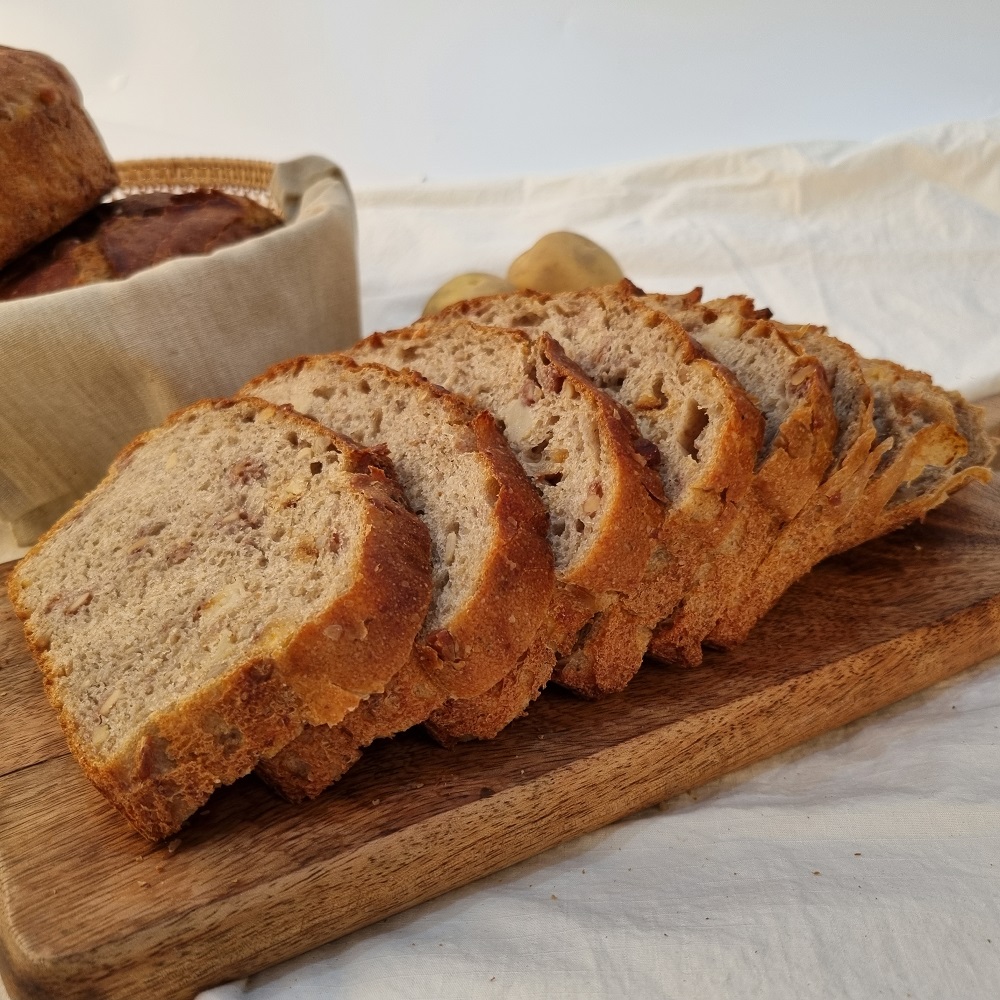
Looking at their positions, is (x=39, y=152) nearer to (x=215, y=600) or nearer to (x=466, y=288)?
(x=466, y=288)

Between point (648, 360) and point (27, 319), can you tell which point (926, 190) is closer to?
point (648, 360)

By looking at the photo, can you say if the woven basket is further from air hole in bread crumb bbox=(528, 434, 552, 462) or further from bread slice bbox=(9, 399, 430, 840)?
air hole in bread crumb bbox=(528, 434, 552, 462)

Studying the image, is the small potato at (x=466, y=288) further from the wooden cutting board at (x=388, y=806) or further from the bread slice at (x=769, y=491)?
the wooden cutting board at (x=388, y=806)

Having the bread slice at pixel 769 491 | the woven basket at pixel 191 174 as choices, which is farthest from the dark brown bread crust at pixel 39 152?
the bread slice at pixel 769 491

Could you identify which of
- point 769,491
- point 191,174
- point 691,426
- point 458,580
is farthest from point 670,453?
point 191,174

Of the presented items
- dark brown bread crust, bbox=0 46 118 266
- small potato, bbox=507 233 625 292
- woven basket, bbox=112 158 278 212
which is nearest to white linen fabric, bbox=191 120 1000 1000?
small potato, bbox=507 233 625 292

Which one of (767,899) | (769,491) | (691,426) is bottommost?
(767,899)
